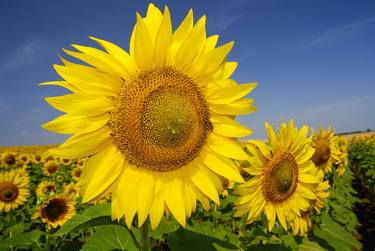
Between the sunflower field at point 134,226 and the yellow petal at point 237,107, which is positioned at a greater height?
the yellow petal at point 237,107

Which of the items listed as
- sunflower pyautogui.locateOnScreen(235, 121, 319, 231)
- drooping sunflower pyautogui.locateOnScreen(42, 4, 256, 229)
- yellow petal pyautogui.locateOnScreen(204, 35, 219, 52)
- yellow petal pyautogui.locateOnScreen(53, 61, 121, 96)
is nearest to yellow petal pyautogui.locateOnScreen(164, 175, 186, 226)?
drooping sunflower pyautogui.locateOnScreen(42, 4, 256, 229)

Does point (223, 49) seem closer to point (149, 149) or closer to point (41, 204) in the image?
point (149, 149)

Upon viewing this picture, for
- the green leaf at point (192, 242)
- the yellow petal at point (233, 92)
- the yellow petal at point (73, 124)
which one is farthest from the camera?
the green leaf at point (192, 242)

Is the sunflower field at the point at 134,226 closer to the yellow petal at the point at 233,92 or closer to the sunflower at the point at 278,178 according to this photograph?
the sunflower at the point at 278,178

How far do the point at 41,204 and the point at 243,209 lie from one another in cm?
418

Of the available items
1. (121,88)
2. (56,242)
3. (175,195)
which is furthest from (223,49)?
(56,242)

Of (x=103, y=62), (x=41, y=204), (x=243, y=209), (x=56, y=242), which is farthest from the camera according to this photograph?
(x=41, y=204)

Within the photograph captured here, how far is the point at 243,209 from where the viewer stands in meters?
3.38

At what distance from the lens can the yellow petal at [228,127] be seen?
7.27 feet

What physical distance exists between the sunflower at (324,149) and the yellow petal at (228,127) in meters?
3.72

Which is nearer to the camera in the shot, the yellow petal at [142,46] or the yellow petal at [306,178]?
the yellow petal at [142,46]

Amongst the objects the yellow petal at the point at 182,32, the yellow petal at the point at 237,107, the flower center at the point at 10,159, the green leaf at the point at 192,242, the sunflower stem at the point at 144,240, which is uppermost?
the flower center at the point at 10,159

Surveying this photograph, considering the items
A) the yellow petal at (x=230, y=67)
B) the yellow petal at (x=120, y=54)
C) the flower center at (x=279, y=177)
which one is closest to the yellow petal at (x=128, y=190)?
the yellow petal at (x=120, y=54)

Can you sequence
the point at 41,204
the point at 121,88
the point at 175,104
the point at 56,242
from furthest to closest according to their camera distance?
the point at 41,204, the point at 56,242, the point at 175,104, the point at 121,88
